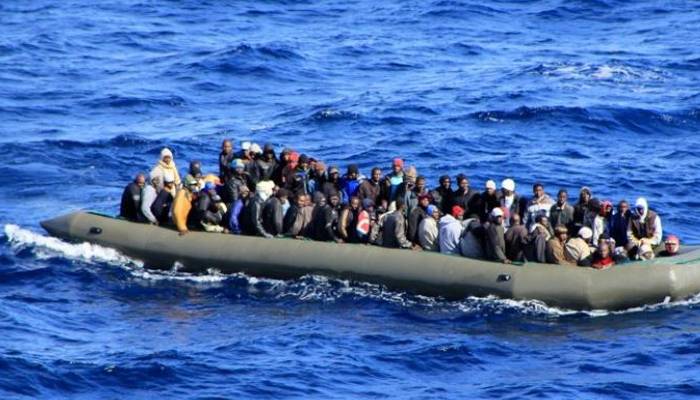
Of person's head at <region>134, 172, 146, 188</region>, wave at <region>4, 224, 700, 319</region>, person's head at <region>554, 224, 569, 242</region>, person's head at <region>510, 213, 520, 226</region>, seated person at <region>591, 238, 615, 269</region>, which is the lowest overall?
wave at <region>4, 224, 700, 319</region>

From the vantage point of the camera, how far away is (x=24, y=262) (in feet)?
129

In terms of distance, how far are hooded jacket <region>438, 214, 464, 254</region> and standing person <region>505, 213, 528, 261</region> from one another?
3.55 ft

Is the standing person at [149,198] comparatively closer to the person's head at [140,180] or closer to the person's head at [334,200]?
the person's head at [140,180]

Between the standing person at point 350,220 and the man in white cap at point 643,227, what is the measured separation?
5.61m

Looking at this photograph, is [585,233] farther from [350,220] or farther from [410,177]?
[350,220]

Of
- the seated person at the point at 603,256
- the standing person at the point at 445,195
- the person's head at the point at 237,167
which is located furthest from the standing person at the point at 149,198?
the seated person at the point at 603,256

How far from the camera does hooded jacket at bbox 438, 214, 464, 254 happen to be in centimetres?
3578

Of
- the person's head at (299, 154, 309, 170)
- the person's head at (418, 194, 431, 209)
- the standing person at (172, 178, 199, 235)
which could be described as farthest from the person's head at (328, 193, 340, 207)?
the standing person at (172, 178, 199, 235)

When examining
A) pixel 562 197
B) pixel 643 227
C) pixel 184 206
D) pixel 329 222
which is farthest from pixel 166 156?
pixel 643 227

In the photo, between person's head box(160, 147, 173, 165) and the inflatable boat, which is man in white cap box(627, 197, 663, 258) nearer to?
the inflatable boat

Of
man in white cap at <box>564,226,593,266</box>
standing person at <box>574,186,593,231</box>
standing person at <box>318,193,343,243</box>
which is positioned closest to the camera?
man in white cap at <box>564,226,593,266</box>

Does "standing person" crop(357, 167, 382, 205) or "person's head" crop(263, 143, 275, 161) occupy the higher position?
"person's head" crop(263, 143, 275, 161)

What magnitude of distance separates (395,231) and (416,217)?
0.54 metres

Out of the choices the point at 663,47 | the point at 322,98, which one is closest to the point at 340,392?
the point at 322,98
